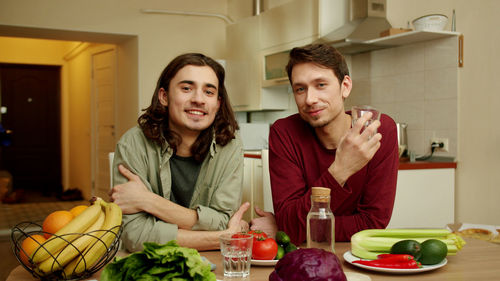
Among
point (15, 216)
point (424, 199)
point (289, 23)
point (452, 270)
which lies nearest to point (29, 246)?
point (452, 270)

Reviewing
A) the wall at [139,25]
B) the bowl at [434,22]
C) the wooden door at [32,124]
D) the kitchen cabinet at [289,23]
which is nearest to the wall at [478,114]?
the bowl at [434,22]

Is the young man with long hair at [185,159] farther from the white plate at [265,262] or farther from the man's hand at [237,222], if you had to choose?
the white plate at [265,262]

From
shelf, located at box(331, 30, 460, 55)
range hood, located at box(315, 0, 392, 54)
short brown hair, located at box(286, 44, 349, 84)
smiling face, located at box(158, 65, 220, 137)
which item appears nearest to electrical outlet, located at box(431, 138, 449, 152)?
shelf, located at box(331, 30, 460, 55)

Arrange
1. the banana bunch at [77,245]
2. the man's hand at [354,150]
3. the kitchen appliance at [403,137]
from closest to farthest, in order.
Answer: the banana bunch at [77,245] → the man's hand at [354,150] → the kitchen appliance at [403,137]

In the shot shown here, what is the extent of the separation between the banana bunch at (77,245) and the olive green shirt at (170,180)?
350 mm

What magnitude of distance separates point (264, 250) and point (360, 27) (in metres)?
2.78

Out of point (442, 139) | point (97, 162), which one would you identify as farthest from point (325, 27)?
point (97, 162)

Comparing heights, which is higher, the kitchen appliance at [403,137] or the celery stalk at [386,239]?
the kitchen appliance at [403,137]

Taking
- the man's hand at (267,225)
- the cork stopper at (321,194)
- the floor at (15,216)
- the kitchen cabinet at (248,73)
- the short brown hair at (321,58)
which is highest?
the kitchen cabinet at (248,73)

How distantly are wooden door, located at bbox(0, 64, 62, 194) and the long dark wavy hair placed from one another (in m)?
7.55

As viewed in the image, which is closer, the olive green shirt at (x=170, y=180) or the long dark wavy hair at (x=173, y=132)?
the olive green shirt at (x=170, y=180)

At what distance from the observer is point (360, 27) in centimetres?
357

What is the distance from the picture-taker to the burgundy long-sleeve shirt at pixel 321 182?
1.44 m

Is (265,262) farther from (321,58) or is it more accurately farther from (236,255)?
(321,58)
